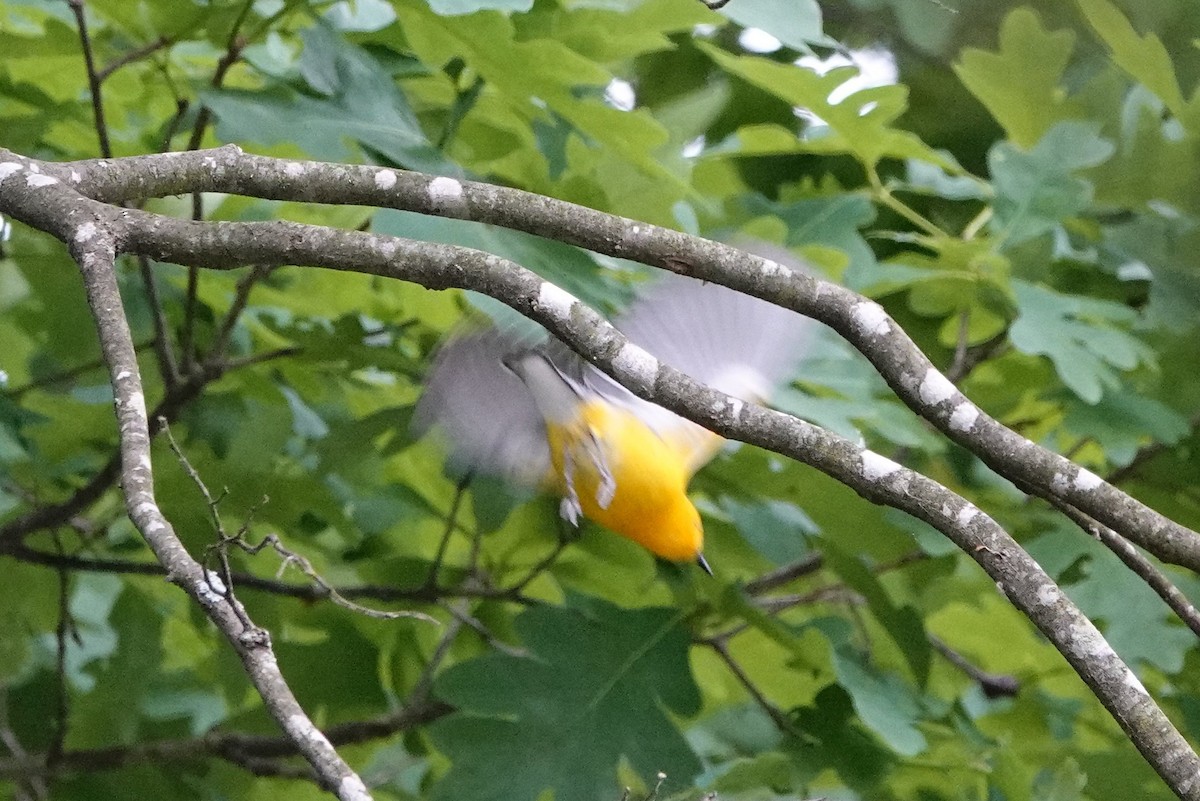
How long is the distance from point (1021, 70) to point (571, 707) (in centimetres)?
114

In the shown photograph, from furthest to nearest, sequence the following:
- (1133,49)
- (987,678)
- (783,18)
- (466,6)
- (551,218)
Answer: (987,678) < (1133,49) < (783,18) < (466,6) < (551,218)

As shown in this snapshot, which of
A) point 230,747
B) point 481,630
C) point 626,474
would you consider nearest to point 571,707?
point 481,630

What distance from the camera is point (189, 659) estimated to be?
221 centimetres

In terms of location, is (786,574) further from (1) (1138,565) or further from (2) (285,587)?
(1) (1138,565)

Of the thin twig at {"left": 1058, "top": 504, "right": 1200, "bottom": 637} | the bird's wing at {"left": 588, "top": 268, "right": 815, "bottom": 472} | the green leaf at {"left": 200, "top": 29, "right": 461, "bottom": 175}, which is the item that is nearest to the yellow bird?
the bird's wing at {"left": 588, "top": 268, "right": 815, "bottom": 472}

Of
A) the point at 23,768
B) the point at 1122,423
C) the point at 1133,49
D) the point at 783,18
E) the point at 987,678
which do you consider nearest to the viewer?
the point at 783,18

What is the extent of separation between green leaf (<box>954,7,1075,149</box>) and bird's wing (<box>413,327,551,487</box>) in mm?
873

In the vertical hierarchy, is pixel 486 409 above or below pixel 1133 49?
below

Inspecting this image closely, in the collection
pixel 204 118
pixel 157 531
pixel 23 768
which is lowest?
pixel 23 768

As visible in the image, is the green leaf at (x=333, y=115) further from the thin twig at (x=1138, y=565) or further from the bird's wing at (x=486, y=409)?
the thin twig at (x=1138, y=565)

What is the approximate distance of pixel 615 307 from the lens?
1.36 metres

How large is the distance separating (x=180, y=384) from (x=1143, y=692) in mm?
1189

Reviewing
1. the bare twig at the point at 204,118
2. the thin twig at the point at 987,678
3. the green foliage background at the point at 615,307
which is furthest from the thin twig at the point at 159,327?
the thin twig at the point at 987,678

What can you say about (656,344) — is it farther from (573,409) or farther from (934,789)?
(934,789)
